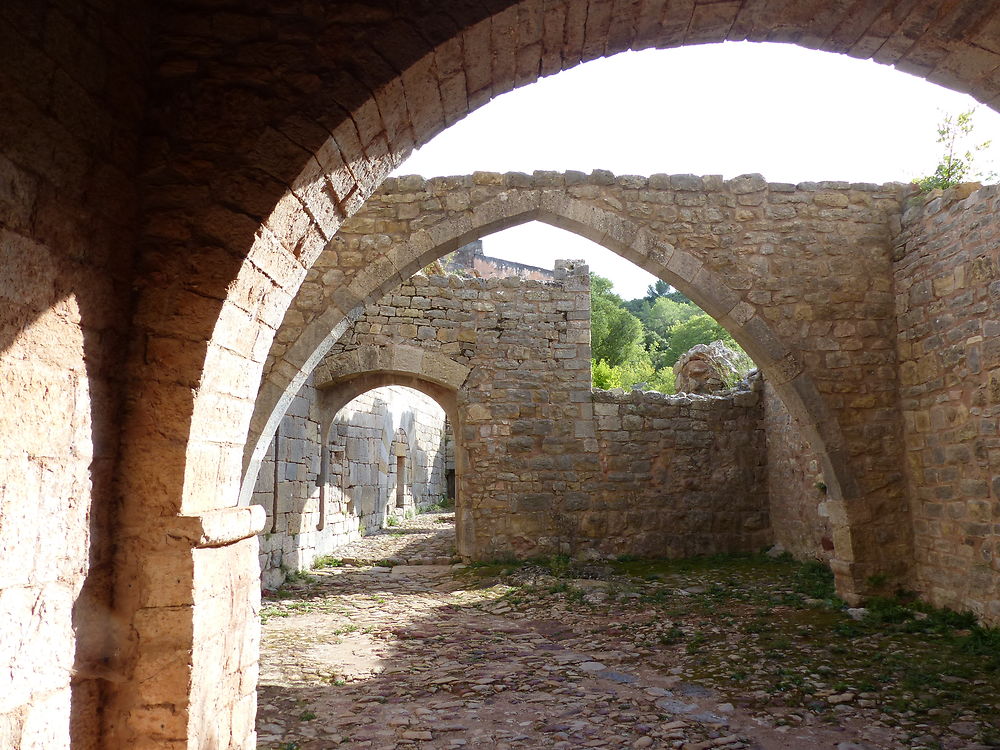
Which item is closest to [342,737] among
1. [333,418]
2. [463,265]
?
[333,418]

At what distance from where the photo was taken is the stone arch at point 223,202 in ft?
6.70

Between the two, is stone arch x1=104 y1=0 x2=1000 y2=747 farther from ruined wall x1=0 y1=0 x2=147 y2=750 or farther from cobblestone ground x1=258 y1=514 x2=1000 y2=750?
cobblestone ground x1=258 y1=514 x2=1000 y2=750

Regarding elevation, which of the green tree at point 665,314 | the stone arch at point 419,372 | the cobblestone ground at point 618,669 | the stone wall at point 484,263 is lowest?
the cobblestone ground at point 618,669

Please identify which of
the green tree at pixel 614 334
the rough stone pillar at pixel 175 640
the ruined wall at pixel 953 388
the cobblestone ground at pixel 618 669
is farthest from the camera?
the green tree at pixel 614 334

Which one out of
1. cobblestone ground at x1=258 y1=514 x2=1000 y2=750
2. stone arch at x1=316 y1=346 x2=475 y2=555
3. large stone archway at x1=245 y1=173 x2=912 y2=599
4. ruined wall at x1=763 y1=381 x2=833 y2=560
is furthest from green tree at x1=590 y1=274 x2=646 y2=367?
large stone archway at x1=245 y1=173 x2=912 y2=599

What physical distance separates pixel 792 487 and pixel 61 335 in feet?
27.5

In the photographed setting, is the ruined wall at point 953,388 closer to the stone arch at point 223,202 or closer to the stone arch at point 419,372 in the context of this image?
the stone arch at point 223,202

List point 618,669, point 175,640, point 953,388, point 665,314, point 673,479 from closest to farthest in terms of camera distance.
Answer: point 175,640, point 618,669, point 953,388, point 673,479, point 665,314

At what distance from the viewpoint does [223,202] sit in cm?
207

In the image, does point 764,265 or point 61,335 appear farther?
point 764,265

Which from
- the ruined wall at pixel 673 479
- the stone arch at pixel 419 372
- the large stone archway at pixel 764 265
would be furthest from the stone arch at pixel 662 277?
the ruined wall at pixel 673 479

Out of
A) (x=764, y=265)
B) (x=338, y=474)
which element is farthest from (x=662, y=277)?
(x=338, y=474)

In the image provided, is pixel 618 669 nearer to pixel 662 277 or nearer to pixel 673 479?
pixel 662 277

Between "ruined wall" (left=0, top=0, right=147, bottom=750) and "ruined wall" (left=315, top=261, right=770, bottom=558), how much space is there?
22.8 ft
